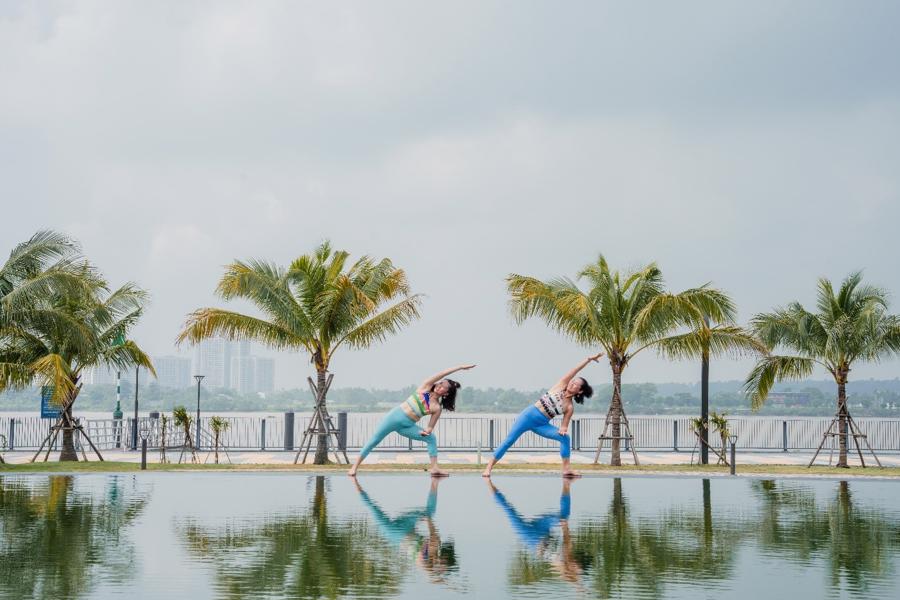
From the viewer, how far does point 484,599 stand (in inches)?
310

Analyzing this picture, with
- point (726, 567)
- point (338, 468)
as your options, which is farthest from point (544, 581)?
point (338, 468)

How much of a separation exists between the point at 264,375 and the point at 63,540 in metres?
133

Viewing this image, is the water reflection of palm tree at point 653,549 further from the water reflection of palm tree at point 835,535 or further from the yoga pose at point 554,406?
the yoga pose at point 554,406

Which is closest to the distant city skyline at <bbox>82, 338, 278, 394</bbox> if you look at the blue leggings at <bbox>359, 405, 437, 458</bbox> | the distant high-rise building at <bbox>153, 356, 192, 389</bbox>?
the distant high-rise building at <bbox>153, 356, 192, 389</bbox>

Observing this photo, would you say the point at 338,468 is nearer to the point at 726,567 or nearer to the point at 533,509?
the point at 533,509

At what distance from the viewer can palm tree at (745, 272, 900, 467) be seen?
83.5ft

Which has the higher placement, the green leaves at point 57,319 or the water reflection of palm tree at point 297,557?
the green leaves at point 57,319

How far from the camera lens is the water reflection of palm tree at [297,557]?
27.3 ft

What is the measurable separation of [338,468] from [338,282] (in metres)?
4.47

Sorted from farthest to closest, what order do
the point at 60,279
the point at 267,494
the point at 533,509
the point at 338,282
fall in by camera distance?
the point at 338,282 → the point at 60,279 → the point at 267,494 → the point at 533,509

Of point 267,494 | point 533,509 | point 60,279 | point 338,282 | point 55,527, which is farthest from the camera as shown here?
point 338,282

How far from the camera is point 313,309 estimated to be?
2491cm

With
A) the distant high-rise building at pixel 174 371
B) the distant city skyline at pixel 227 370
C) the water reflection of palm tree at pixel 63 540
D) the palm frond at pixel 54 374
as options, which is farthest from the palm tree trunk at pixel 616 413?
the distant high-rise building at pixel 174 371

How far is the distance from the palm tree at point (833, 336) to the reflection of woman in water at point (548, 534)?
11870 millimetres
